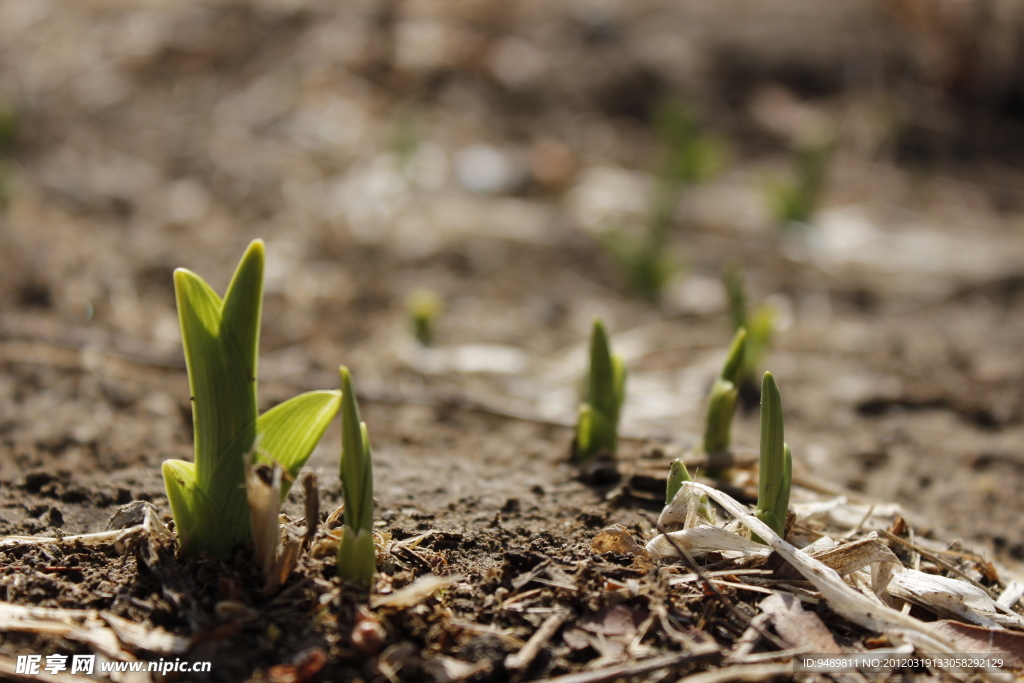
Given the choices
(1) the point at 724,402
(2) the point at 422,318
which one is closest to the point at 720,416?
(1) the point at 724,402

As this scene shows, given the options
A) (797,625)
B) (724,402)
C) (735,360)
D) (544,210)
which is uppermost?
(544,210)

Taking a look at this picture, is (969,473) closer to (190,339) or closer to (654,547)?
(654,547)

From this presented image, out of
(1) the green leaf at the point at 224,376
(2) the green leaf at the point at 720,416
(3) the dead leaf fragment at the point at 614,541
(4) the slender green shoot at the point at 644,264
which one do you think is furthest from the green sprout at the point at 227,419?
(4) the slender green shoot at the point at 644,264

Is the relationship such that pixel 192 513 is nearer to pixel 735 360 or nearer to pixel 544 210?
pixel 735 360

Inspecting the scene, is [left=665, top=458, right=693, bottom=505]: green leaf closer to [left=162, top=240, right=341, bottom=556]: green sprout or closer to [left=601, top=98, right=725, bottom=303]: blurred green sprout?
Answer: [left=162, top=240, right=341, bottom=556]: green sprout

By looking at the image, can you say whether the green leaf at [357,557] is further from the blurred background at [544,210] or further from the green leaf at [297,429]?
the blurred background at [544,210]

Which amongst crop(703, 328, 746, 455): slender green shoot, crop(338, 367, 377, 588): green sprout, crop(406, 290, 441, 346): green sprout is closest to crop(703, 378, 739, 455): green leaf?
crop(703, 328, 746, 455): slender green shoot

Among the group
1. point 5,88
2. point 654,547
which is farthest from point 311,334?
point 5,88
